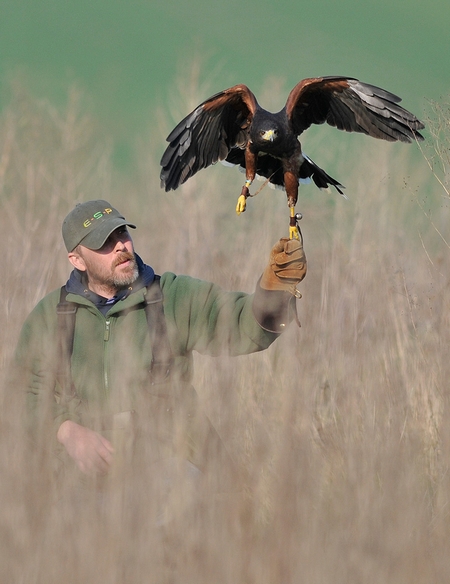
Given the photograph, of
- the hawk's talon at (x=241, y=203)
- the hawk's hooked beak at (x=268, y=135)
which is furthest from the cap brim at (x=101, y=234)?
the hawk's hooked beak at (x=268, y=135)

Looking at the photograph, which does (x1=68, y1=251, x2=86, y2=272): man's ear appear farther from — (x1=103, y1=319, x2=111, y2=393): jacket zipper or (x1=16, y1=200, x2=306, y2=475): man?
(x1=103, y1=319, x2=111, y2=393): jacket zipper

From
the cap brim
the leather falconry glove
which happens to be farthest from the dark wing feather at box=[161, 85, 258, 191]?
the leather falconry glove

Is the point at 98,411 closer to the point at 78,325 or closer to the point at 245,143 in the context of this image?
the point at 78,325

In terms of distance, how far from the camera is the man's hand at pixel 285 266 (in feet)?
11.3

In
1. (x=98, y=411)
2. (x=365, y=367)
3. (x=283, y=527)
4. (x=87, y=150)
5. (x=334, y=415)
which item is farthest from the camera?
(x=87, y=150)

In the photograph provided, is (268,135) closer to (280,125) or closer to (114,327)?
(280,125)

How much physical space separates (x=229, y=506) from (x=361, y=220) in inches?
182

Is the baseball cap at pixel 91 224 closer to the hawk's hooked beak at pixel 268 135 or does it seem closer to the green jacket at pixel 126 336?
the green jacket at pixel 126 336

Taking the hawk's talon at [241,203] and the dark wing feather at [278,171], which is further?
the dark wing feather at [278,171]

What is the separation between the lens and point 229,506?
256 cm

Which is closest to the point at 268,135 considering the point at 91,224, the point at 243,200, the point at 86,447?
the point at 243,200

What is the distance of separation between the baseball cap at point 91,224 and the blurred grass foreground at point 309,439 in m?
0.79

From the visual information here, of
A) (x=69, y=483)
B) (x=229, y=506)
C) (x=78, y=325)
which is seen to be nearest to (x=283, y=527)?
(x=229, y=506)

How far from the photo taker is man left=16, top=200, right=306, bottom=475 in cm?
337
